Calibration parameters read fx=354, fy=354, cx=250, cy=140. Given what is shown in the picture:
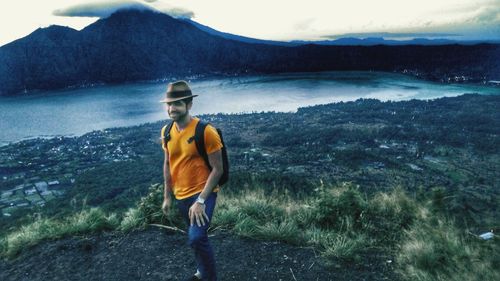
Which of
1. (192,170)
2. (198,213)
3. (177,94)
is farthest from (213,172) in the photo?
(177,94)

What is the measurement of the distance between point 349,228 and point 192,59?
169 meters

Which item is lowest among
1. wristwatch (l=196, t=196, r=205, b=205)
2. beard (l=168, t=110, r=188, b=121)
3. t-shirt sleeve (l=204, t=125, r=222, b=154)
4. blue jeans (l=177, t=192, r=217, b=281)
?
blue jeans (l=177, t=192, r=217, b=281)

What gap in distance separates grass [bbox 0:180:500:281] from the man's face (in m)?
2.38

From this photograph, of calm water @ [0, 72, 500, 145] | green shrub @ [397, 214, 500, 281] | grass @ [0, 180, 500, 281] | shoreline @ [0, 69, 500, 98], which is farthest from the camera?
shoreline @ [0, 69, 500, 98]

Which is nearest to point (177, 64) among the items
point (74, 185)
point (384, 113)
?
point (384, 113)

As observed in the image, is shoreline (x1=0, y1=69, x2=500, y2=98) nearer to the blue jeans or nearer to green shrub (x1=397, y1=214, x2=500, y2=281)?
green shrub (x1=397, y1=214, x2=500, y2=281)

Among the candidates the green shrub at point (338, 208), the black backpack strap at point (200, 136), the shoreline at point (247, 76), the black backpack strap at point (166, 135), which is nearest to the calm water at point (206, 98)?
the shoreline at point (247, 76)

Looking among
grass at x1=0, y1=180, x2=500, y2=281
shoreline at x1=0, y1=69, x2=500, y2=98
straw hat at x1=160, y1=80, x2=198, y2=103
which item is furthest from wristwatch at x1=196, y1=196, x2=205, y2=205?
shoreline at x1=0, y1=69, x2=500, y2=98

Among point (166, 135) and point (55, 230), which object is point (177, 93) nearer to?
point (166, 135)

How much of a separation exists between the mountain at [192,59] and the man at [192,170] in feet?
420

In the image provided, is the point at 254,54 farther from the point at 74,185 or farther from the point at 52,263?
the point at 52,263

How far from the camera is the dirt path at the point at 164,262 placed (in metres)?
4.01

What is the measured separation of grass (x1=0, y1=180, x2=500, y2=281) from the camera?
4184 mm

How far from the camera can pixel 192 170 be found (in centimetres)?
317
